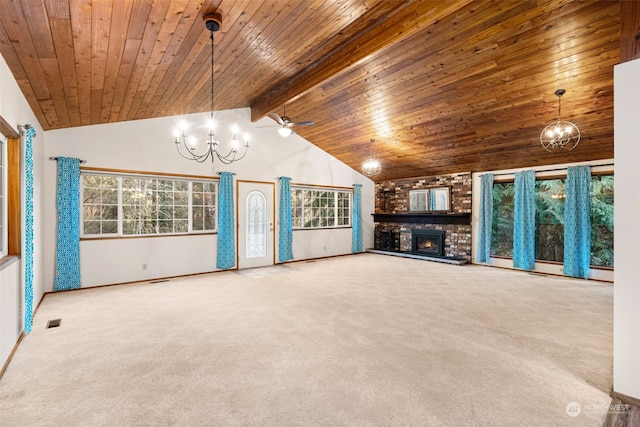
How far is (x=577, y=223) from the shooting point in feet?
19.3

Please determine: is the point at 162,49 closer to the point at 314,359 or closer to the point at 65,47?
the point at 65,47

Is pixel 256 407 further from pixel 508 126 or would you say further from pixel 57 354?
pixel 508 126

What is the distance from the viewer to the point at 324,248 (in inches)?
335

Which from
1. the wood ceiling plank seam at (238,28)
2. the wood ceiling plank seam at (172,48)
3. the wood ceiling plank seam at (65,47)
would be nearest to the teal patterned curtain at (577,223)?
the wood ceiling plank seam at (238,28)

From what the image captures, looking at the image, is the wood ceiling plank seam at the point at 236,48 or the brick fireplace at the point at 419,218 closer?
the wood ceiling plank seam at the point at 236,48

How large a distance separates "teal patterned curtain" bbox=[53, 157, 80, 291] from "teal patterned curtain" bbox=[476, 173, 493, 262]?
805cm

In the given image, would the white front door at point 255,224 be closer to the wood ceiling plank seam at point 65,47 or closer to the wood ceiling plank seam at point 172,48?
the wood ceiling plank seam at point 172,48

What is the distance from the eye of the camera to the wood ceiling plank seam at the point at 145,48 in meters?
2.38

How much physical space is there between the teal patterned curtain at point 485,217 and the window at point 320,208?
11.5ft

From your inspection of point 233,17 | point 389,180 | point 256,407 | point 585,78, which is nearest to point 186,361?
point 256,407

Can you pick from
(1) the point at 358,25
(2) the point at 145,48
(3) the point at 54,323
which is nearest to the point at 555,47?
(1) the point at 358,25

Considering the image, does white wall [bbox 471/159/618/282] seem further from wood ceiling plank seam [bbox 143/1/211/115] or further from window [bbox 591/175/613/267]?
wood ceiling plank seam [bbox 143/1/211/115]

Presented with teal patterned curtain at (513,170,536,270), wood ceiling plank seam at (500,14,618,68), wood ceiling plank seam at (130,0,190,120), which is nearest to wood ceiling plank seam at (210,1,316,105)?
wood ceiling plank seam at (130,0,190,120)

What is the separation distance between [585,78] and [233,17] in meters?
4.29
